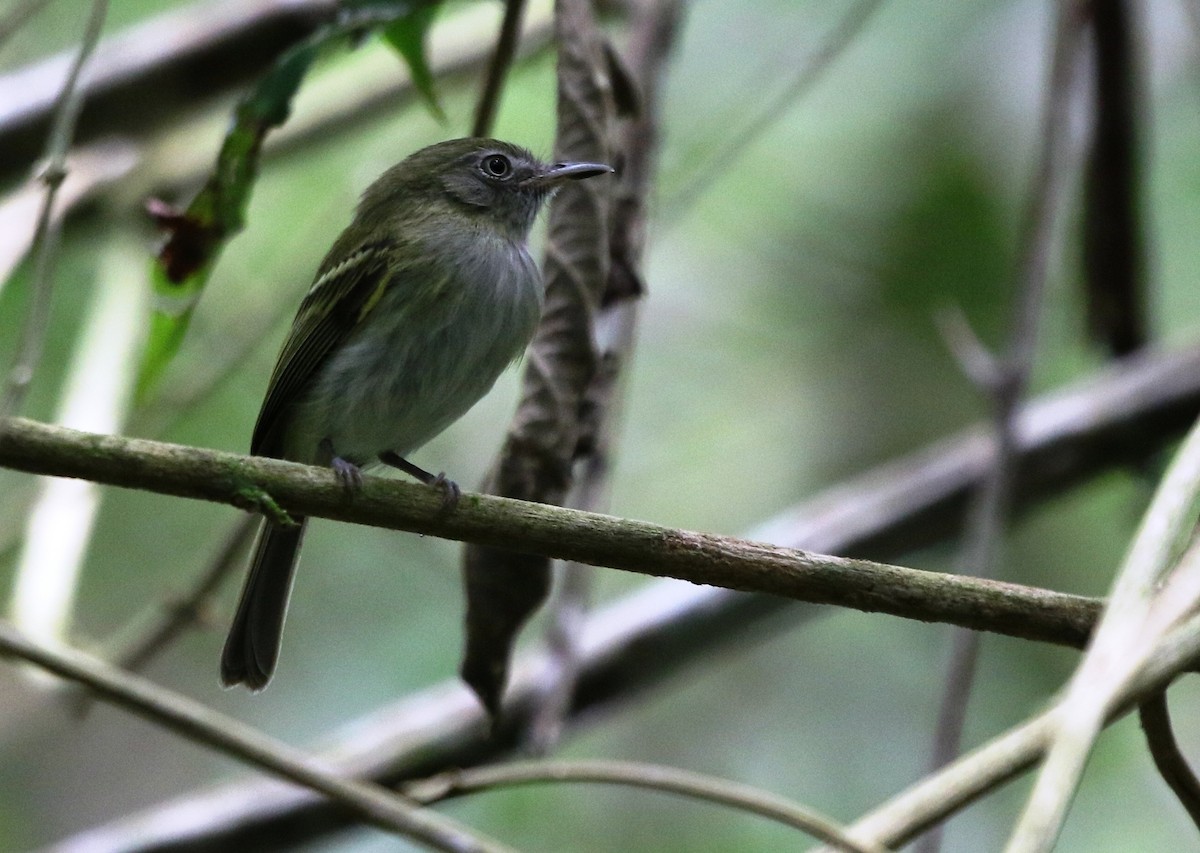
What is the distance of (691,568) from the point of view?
78.7 inches

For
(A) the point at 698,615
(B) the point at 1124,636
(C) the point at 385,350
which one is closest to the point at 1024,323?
(A) the point at 698,615

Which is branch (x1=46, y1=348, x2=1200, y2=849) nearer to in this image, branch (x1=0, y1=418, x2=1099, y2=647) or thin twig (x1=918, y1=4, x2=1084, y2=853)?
thin twig (x1=918, y1=4, x2=1084, y2=853)

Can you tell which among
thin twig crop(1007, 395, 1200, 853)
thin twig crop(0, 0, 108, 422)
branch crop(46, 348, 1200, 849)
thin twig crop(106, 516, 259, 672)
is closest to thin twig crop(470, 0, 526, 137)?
thin twig crop(0, 0, 108, 422)

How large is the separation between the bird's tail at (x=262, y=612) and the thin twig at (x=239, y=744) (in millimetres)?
719

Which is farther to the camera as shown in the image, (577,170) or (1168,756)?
(577,170)

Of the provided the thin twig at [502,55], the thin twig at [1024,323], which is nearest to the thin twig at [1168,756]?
the thin twig at [1024,323]

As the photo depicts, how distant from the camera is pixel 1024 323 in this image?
377 centimetres

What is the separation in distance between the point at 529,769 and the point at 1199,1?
3491 mm

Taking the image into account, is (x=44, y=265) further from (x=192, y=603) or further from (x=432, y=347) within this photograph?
(x=192, y=603)

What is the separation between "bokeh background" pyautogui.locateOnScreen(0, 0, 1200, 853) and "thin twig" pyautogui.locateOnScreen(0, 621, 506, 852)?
2.67m

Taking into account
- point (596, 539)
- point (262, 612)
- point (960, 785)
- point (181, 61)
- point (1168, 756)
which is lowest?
point (960, 785)

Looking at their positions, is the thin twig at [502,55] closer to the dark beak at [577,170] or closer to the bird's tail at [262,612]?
the dark beak at [577,170]

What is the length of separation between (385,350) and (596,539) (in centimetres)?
163

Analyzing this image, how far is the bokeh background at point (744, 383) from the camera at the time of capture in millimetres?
5562
